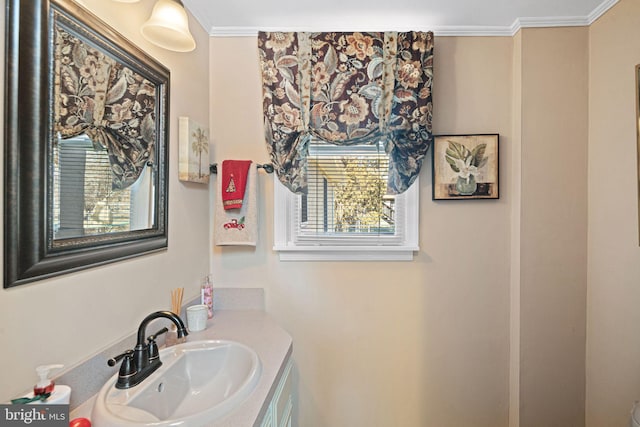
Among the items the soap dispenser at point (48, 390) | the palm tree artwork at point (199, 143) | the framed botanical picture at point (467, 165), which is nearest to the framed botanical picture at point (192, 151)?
the palm tree artwork at point (199, 143)

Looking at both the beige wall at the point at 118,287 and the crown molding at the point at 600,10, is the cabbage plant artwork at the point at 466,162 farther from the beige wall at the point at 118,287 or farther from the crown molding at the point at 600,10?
the beige wall at the point at 118,287

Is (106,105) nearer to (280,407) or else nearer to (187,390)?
(187,390)

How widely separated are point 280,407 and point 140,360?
549 millimetres

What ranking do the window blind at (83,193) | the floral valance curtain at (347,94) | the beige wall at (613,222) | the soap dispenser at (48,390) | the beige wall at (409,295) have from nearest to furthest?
the soap dispenser at (48,390) → the window blind at (83,193) → the beige wall at (613,222) → the floral valance curtain at (347,94) → the beige wall at (409,295)

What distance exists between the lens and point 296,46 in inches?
67.7

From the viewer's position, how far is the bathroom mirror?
0.78 metres

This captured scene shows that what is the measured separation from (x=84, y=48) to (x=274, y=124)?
2.95 feet

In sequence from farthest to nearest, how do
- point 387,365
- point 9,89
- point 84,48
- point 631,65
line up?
point 387,365 < point 631,65 < point 84,48 < point 9,89

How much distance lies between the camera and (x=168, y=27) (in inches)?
43.5

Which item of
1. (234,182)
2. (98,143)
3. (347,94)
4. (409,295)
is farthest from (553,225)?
(98,143)

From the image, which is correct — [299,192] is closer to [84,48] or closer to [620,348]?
[84,48]

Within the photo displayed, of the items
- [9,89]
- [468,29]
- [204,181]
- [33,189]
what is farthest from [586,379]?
[9,89]

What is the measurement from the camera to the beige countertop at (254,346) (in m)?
0.91

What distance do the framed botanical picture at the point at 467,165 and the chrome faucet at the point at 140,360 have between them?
1501 mm
